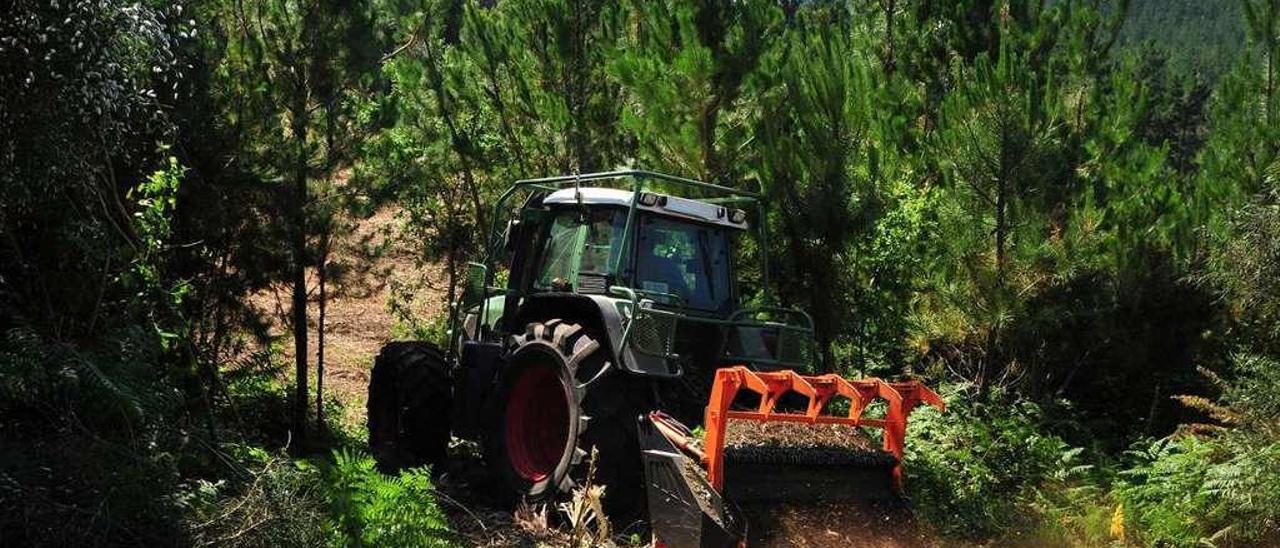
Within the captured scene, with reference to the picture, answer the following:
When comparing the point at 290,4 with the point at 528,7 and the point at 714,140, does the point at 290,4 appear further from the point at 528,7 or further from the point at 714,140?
the point at 714,140

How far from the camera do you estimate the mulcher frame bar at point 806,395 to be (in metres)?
6.38

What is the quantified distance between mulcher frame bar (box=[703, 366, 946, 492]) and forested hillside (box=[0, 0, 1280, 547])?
0.54m

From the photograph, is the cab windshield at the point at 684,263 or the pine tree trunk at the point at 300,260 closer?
the cab windshield at the point at 684,263

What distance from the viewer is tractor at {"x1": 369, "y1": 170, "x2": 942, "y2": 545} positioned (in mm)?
6613

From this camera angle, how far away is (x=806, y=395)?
6.87m

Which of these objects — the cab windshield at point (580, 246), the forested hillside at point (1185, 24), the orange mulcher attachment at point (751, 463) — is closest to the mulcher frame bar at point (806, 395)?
the orange mulcher attachment at point (751, 463)

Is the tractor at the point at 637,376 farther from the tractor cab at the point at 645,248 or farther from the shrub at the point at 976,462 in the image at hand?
the shrub at the point at 976,462

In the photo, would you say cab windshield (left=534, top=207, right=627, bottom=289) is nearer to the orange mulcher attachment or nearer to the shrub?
the orange mulcher attachment

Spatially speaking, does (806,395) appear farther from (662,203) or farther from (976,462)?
(976,462)

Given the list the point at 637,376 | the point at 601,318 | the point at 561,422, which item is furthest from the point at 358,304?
the point at 637,376

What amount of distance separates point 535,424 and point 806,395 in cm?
229

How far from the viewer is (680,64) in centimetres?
1044

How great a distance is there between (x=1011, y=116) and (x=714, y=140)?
8.32 feet

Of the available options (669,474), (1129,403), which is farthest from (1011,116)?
(669,474)
